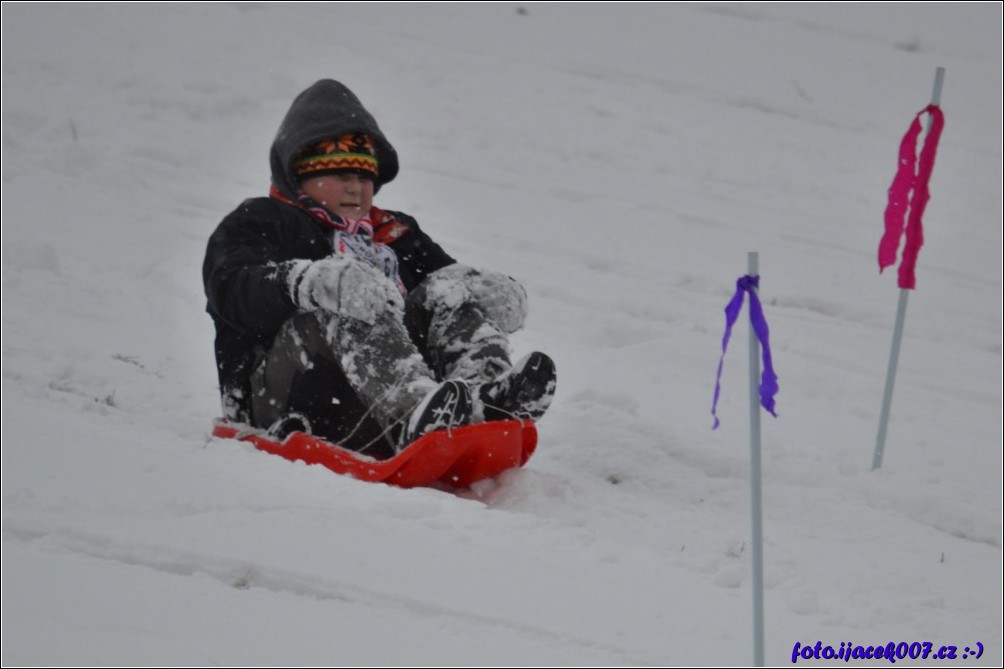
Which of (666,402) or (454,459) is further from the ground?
(454,459)

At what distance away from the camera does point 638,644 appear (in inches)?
101

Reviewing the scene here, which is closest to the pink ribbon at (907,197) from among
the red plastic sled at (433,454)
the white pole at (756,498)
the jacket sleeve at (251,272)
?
the red plastic sled at (433,454)

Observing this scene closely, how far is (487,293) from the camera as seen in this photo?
398cm

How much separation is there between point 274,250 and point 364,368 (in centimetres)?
55

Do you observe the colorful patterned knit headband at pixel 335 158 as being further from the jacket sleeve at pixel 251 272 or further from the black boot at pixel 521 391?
the black boot at pixel 521 391

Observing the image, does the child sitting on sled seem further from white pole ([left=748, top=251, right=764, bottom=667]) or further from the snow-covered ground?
white pole ([left=748, top=251, right=764, bottom=667])

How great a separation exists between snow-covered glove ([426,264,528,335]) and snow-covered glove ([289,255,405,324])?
424 mm

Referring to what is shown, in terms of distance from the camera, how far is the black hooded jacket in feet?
12.1

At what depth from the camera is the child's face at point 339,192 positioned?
4.09m

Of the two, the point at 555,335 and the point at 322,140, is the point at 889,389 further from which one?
the point at 322,140

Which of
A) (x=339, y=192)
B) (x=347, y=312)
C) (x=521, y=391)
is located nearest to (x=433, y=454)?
(x=521, y=391)

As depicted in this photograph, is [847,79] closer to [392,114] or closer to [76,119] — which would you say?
[392,114]

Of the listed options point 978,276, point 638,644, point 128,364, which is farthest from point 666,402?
point 978,276

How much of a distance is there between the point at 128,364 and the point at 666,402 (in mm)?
1977
